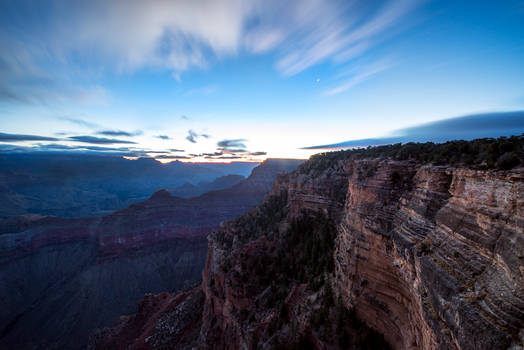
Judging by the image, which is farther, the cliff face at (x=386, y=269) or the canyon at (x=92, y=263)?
the canyon at (x=92, y=263)

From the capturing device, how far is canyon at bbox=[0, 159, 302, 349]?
48.0 m

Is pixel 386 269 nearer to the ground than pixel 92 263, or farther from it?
farther from it

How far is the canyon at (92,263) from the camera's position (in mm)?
48031

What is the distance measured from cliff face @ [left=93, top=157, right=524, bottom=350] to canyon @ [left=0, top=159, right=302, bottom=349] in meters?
29.1

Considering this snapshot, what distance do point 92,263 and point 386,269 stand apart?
3479 inches

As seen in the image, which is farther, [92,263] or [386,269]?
[92,263]

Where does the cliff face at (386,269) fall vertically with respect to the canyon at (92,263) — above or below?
above

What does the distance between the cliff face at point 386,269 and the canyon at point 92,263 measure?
95.6 feet

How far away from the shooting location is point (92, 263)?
228 ft

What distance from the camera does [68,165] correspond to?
192 metres

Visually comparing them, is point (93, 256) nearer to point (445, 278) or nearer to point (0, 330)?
point (0, 330)

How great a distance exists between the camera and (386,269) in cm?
1025

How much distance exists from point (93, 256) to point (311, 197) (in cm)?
8217

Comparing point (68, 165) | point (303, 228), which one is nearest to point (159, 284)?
point (303, 228)
